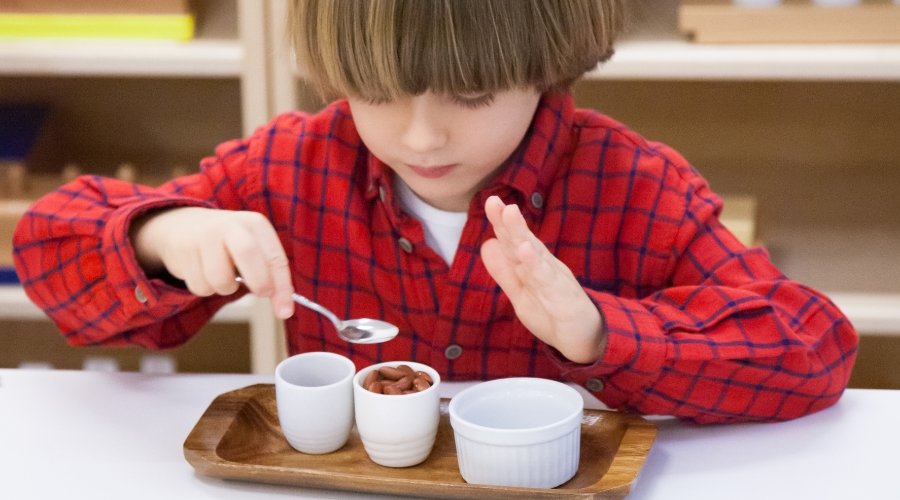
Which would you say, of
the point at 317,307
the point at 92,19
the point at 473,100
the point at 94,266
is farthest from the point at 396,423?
the point at 92,19

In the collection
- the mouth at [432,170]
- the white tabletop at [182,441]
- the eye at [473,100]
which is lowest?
the white tabletop at [182,441]

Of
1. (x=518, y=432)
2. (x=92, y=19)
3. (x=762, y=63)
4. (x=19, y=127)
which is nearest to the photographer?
(x=518, y=432)

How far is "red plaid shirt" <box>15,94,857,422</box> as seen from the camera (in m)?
0.90

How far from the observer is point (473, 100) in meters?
0.86

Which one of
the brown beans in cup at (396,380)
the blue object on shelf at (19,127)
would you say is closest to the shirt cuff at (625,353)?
the brown beans in cup at (396,380)

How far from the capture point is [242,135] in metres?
2.04

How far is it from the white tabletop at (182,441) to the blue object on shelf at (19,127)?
36.8 inches

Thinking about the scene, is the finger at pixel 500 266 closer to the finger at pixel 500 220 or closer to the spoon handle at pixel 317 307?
the finger at pixel 500 220

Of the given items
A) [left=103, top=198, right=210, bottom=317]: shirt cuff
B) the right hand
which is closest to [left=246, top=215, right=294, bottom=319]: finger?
the right hand

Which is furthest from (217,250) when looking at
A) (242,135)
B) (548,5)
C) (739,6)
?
(242,135)

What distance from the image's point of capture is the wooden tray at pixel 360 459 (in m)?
0.76

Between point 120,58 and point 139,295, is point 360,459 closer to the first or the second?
point 139,295

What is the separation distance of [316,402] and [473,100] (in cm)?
26

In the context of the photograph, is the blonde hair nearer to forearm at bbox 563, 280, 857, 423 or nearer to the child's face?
the child's face
